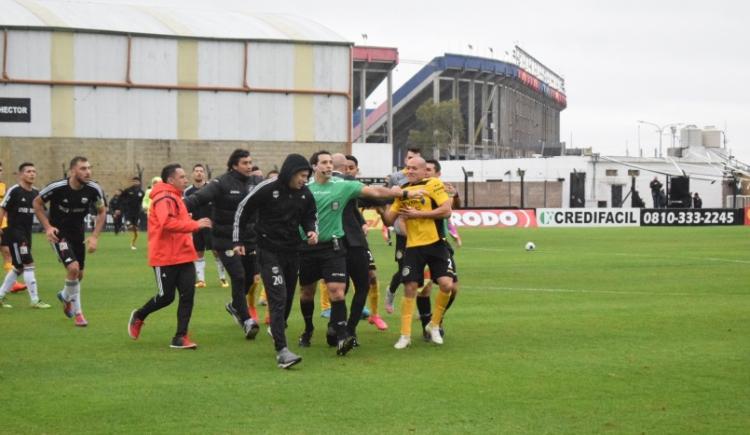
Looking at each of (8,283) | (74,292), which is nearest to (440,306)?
(74,292)

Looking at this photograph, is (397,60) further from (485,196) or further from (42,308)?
(42,308)

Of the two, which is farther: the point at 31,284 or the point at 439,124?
the point at 439,124

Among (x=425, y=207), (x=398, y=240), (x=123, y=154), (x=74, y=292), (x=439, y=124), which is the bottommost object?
(x=74, y=292)

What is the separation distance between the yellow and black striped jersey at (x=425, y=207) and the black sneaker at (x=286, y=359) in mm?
2506

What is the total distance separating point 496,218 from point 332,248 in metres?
39.8

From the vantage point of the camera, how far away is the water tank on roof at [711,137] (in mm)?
89812

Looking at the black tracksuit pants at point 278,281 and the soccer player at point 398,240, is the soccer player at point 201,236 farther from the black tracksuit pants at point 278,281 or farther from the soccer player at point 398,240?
the black tracksuit pants at point 278,281

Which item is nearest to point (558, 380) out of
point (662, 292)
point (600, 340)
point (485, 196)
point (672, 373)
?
point (672, 373)

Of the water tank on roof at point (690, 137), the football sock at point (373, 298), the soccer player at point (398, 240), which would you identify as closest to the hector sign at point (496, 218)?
the soccer player at point (398, 240)

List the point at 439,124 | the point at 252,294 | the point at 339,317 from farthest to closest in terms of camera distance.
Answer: the point at 439,124
the point at 252,294
the point at 339,317

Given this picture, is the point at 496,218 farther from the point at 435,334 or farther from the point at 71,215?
the point at 435,334

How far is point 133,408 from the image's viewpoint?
29.4ft

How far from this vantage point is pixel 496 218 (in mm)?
51562

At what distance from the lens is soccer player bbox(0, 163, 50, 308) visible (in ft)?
56.7
